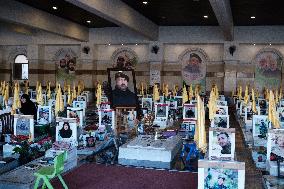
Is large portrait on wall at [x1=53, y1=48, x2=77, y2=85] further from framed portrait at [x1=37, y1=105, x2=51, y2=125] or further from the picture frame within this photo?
the picture frame

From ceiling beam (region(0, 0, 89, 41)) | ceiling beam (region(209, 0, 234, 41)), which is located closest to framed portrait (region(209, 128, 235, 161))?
ceiling beam (region(209, 0, 234, 41))

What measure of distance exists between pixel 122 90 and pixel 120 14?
5.90 metres

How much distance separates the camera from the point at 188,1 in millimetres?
18109

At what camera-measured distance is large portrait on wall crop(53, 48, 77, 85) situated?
3053 cm

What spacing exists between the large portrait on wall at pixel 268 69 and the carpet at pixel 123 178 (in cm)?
1907

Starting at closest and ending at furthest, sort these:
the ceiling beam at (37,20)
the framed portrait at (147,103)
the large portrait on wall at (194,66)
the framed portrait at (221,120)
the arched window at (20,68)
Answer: the framed portrait at (221,120) < the ceiling beam at (37,20) < the framed portrait at (147,103) < the large portrait on wall at (194,66) < the arched window at (20,68)

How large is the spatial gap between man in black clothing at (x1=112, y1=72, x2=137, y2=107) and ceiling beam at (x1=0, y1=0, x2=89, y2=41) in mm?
7995

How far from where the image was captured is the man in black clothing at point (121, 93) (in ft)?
46.9

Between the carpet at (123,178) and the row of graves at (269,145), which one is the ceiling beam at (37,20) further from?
the row of graves at (269,145)

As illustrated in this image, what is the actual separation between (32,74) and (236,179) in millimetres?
25977

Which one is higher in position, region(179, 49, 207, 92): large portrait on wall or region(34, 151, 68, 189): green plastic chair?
region(179, 49, 207, 92): large portrait on wall

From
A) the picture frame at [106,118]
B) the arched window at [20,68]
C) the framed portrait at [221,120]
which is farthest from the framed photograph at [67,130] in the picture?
the arched window at [20,68]

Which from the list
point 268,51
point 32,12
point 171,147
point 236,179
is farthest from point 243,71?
point 236,179

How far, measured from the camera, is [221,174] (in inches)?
270
